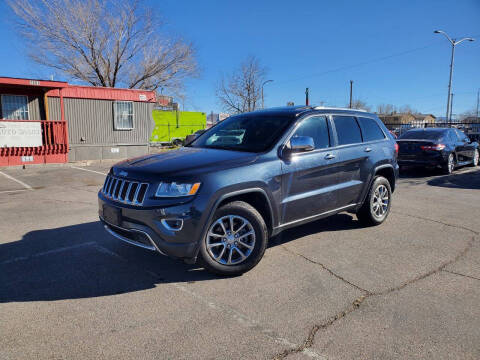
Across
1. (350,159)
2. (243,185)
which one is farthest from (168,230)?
(350,159)

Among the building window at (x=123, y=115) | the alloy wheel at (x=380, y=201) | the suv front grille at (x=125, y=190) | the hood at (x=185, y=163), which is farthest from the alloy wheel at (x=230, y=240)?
the building window at (x=123, y=115)

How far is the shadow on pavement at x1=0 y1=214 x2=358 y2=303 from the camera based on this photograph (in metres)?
3.31

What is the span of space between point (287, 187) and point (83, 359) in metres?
2.49

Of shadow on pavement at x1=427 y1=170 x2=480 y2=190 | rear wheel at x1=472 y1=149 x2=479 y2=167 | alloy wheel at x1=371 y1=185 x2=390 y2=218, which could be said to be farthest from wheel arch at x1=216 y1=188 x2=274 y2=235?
rear wheel at x1=472 y1=149 x2=479 y2=167

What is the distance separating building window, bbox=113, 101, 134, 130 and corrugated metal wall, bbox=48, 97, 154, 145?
190 millimetres

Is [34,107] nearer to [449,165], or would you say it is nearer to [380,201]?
[380,201]

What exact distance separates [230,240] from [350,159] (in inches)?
86.2

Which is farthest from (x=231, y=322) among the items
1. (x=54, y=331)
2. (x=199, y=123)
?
(x=199, y=123)

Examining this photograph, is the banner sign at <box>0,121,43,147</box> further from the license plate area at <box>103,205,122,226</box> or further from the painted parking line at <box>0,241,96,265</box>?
the license plate area at <box>103,205,122,226</box>

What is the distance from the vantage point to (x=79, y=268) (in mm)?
3803

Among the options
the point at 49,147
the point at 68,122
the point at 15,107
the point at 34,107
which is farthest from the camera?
the point at 68,122

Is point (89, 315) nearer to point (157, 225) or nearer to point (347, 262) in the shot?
point (157, 225)

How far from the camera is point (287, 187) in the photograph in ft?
12.9

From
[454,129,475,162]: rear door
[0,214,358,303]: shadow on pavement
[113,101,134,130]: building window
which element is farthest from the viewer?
[113,101,134,130]: building window
